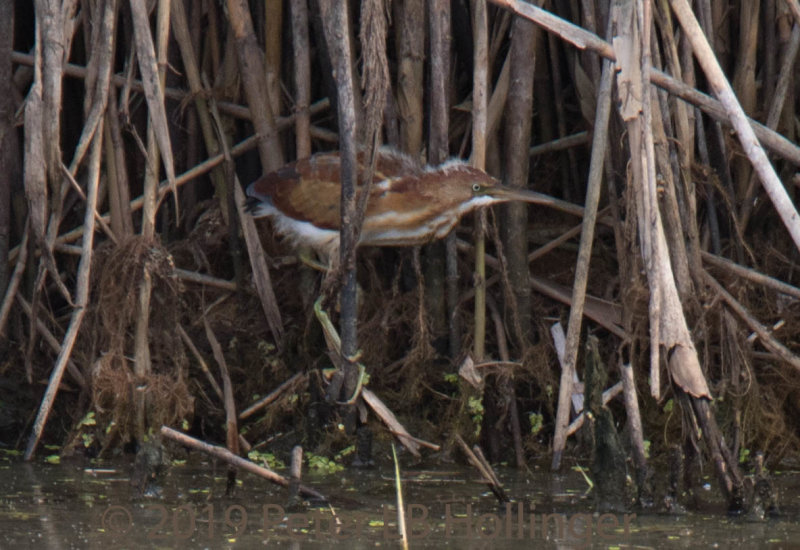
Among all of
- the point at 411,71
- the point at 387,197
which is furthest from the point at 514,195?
the point at 411,71

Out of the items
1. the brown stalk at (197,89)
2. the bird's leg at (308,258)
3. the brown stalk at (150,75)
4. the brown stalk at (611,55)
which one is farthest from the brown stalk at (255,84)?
the brown stalk at (611,55)

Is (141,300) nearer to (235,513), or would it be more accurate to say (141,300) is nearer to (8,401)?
(8,401)

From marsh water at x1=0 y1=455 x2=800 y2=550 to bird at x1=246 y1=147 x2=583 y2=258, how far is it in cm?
84

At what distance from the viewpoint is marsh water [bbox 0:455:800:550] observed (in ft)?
9.33

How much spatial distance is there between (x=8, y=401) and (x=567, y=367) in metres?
1.92

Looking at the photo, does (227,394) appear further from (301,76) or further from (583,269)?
(583,269)

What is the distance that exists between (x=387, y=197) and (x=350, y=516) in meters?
1.30

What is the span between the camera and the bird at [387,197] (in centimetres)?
392

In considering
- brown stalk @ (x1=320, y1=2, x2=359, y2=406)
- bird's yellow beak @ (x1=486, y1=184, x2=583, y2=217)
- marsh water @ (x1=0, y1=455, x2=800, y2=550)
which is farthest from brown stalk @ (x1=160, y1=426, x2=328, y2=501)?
bird's yellow beak @ (x1=486, y1=184, x2=583, y2=217)

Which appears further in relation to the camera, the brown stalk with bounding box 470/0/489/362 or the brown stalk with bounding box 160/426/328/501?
the brown stalk with bounding box 470/0/489/362

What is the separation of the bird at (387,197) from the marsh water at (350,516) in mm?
838

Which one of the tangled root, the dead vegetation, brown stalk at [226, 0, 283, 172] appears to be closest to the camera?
the dead vegetation

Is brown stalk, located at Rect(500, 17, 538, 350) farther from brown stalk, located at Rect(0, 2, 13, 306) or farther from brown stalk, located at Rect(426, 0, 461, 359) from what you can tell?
brown stalk, located at Rect(0, 2, 13, 306)

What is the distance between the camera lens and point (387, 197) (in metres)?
4.04
